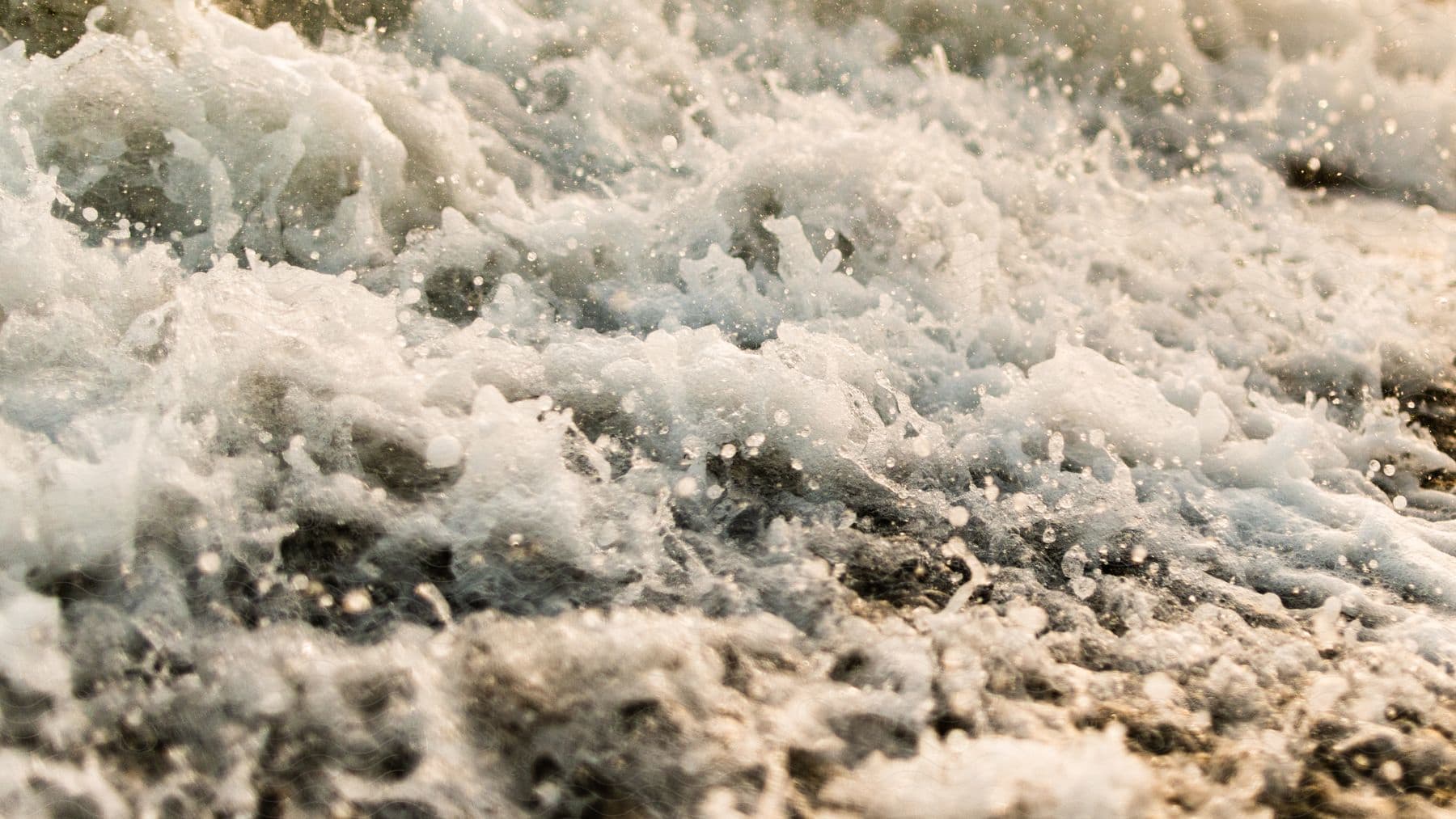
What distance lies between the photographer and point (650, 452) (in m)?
2.50

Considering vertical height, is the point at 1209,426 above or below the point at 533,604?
above

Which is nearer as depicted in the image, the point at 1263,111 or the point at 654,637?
the point at 654,637

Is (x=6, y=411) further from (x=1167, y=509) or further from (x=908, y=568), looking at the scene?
(x=1167, y=509)

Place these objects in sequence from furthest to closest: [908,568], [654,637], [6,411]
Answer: [908,568] → [6,411] → [654,637]

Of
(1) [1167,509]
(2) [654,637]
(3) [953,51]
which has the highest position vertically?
(3) [953,51]

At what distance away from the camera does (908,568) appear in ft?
7.49

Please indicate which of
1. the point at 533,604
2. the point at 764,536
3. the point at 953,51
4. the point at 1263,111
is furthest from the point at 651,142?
the point at 1263,111

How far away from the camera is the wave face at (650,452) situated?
5.61 ft

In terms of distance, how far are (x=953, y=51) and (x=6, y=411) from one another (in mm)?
4974

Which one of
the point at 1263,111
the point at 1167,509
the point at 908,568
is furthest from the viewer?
the point at 1263,111

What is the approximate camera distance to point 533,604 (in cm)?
198

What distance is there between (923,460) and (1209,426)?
1.07 m

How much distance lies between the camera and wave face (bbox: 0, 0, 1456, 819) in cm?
171

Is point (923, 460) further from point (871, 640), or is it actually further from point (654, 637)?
point (654, 637)
